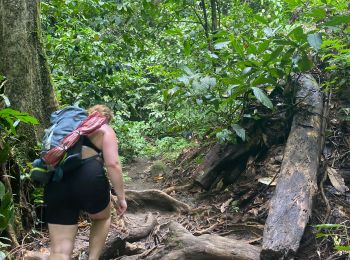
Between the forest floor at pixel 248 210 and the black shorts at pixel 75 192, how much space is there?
878 mm

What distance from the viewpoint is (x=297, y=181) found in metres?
4.72

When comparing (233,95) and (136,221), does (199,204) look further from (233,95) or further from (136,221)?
(233,95)

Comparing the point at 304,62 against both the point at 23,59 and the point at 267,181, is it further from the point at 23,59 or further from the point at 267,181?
the point at 23,59

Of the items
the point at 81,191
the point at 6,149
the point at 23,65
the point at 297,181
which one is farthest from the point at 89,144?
the point at 297,181

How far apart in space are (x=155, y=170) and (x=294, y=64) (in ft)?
14.6

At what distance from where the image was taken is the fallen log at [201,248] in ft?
13.6

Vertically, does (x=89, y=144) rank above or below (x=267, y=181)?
above

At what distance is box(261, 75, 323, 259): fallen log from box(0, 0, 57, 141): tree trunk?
321 cm

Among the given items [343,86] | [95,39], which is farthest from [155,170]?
[343,86]

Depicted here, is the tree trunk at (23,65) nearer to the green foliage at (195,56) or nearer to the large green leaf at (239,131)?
the green foliage at (195,56)

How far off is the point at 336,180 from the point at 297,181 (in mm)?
711

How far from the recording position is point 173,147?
1016 cm

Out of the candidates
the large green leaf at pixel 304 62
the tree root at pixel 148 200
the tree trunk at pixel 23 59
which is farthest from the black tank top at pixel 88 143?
the tree root at pixel 148 200

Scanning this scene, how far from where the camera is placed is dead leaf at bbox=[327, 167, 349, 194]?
16.4 ft
